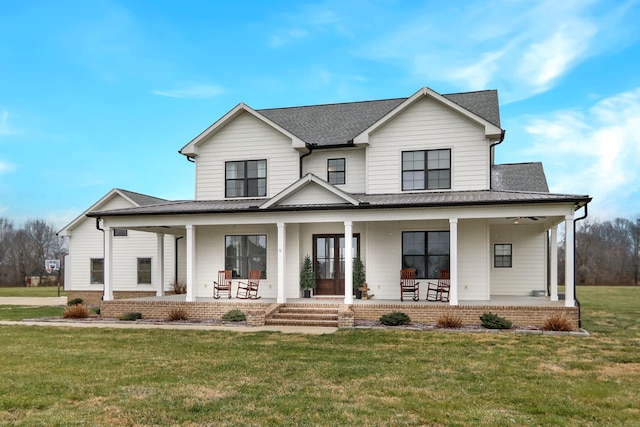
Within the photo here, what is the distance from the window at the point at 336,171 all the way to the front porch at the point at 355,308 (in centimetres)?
433

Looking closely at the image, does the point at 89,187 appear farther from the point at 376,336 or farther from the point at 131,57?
the point at 376,336

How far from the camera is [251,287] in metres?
17.5

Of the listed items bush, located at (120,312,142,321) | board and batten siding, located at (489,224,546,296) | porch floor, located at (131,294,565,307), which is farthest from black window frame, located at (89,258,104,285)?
board and batten siding, located at (489,224,546,296)

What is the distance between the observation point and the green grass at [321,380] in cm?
597

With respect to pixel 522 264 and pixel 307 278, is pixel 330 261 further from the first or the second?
pixel 522 264

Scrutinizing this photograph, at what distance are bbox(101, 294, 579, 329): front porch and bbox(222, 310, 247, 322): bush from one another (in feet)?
0.91

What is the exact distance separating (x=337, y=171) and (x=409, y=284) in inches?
191

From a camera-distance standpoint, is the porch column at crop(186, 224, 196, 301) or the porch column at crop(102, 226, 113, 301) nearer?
the porch column at crop(186, 224, 196, 301)

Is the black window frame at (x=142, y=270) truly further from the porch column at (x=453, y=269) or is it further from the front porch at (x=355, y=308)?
the porch column at (x=453, y=269)

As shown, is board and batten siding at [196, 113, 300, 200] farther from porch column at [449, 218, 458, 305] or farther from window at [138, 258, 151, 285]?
porch column at [449, 218, 458, 305]

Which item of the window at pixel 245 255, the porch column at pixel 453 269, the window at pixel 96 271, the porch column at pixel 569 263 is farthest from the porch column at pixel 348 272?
the window at pixel 96 271

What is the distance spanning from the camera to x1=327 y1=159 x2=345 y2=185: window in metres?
18.0

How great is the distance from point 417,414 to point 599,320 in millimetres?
12567

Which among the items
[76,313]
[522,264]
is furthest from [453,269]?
[76,313]
